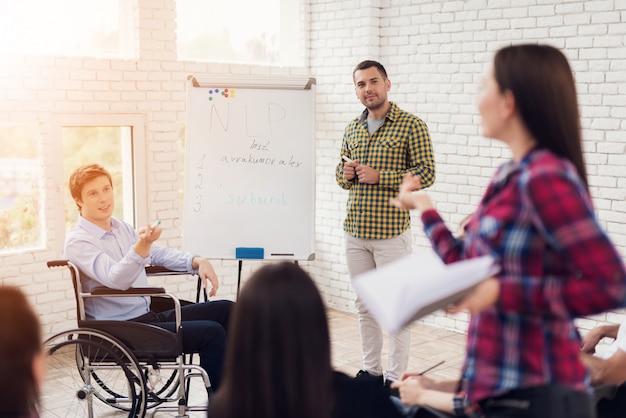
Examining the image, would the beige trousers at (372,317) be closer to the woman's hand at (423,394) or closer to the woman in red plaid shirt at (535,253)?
the woman's hand at (423,394)

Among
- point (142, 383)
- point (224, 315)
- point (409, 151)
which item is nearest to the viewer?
point (142, 383)

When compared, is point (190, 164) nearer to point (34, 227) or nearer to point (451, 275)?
point (34, 227)

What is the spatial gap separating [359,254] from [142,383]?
1.41 m

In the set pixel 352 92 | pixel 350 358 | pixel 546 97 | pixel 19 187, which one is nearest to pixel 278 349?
pixel 546 97

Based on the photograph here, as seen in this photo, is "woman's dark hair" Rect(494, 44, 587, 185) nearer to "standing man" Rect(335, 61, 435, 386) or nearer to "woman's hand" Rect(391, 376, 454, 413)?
"woman's hand" Rect(391, 376, 454, 413)

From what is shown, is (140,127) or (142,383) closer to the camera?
(142,383)

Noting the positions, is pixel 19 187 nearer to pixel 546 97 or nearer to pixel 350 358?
pixel 350 358

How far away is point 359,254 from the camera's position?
4055 mm

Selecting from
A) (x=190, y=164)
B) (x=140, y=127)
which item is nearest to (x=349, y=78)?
(x=140, y=127)

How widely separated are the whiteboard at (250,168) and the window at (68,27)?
116 centimetres

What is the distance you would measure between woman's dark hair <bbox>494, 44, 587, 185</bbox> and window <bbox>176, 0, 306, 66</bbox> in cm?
408

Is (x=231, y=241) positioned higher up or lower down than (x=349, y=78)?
lower down

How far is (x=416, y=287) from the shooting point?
1.27 m

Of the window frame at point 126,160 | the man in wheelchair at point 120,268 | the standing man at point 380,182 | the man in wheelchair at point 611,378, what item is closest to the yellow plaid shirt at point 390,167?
the standing man at point 380,182
